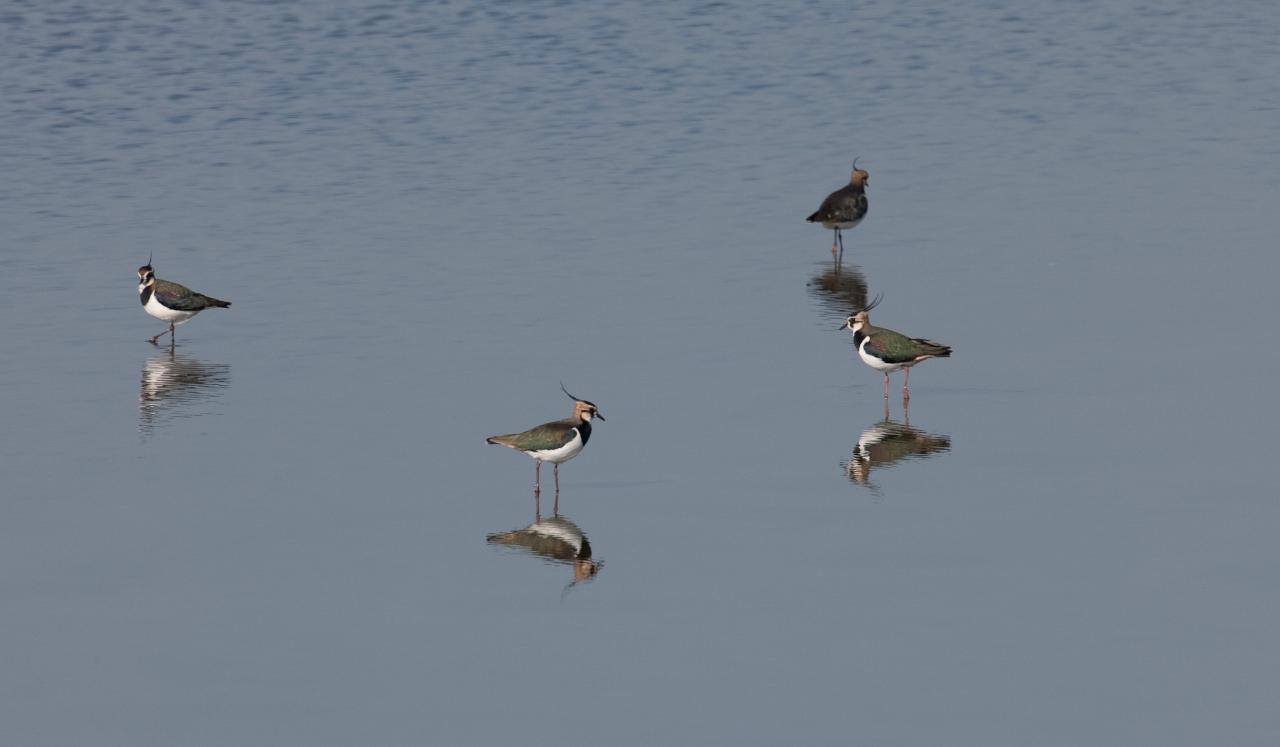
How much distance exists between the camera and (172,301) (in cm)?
2381

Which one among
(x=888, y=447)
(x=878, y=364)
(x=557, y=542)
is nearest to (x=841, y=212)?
(x=878, y=364)

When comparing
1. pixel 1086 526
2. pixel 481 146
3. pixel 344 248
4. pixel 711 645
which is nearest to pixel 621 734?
pixel 711 645

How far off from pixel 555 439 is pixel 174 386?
19.4ft

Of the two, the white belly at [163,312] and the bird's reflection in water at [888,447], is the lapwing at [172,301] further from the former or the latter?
the bird's reflection in water at [888,447]

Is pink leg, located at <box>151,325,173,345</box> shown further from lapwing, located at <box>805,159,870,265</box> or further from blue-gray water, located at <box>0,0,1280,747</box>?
lapwing, located at <box>805,159,870,265</box>

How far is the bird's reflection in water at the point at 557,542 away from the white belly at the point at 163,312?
8541mm

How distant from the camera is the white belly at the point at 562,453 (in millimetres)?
17469

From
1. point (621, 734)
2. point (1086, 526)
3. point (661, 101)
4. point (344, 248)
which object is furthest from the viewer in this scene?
point (661, 101)

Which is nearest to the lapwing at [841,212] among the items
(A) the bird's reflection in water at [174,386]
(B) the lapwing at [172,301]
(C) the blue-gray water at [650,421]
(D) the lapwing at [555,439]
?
(C) the blue-gray water at [650,421]

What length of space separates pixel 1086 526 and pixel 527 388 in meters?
6.54

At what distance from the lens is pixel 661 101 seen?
41.4 metres

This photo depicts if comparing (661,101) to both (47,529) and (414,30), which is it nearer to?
(414,30)

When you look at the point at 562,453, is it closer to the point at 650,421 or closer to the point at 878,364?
the point at 650,421

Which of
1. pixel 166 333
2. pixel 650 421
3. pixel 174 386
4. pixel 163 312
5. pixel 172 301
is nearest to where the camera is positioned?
pixel 650 421
